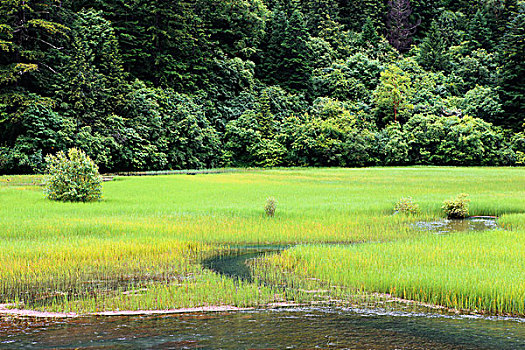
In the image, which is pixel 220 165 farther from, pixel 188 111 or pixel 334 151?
pixel 334 151

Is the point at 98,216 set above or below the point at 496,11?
below

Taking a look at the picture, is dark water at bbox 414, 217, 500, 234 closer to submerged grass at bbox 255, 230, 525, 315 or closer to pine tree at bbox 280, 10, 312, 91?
submerged grass at bbox 255, 230, 525, 315

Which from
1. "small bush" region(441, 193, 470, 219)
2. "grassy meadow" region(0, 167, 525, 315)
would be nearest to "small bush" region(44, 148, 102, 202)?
"grassy meadow" region(0, 167, 525, 315)

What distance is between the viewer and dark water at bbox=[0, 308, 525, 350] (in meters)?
7.38

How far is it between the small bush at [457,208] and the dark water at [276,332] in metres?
→ 13.5

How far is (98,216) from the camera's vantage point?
66.6ft

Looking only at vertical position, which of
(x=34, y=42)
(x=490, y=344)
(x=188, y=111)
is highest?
(x=34, y=42)

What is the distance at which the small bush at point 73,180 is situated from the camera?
2492cm

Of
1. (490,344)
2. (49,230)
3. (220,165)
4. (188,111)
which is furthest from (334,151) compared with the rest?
(490,344)

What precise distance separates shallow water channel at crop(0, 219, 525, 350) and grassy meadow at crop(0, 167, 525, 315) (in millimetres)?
686

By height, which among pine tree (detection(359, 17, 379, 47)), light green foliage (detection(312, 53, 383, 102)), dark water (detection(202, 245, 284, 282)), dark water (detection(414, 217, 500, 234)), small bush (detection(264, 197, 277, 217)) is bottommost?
dark water (detection(414, 217, 500, 234))

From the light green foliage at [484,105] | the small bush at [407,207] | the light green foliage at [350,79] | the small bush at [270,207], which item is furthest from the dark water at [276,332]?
the light green foliage at [350,79]

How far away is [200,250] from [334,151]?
51331 mm

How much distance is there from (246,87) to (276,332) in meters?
68.8
